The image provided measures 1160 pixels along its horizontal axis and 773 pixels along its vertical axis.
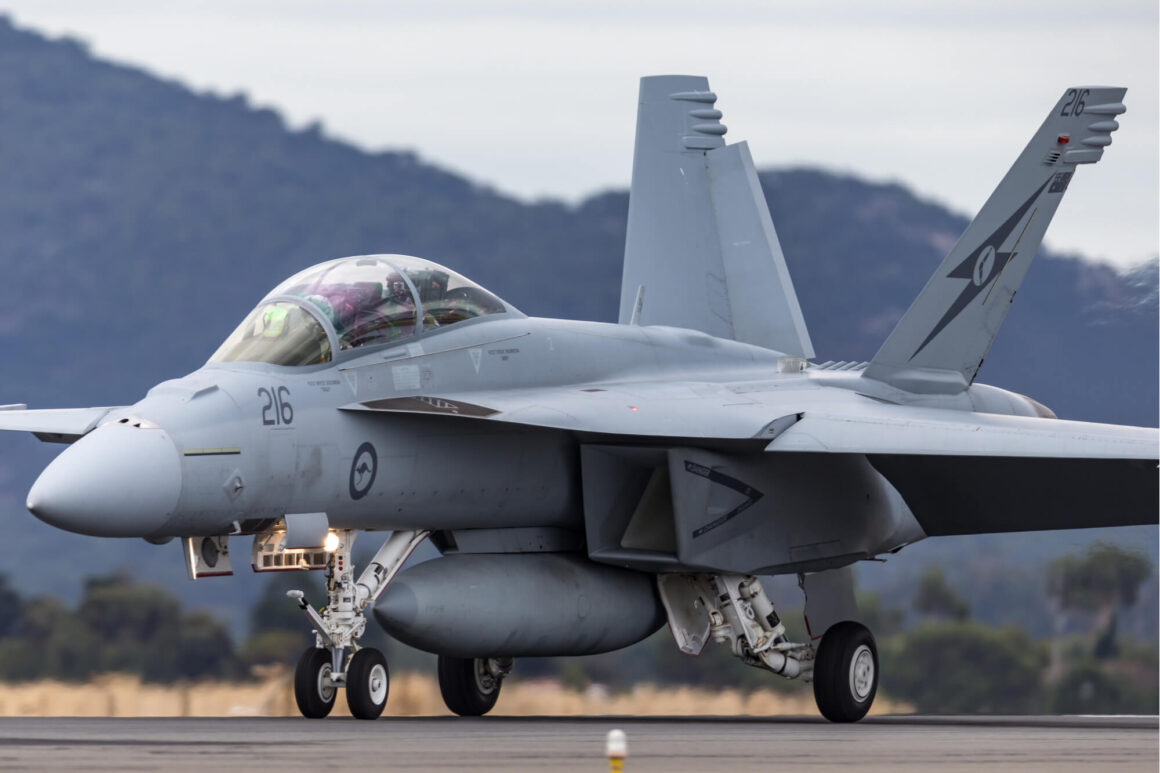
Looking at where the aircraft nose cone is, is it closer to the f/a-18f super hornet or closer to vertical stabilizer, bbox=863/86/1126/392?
the f/a-18f super hornet

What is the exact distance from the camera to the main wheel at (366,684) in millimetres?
11328

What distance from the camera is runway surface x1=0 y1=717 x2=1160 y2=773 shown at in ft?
27.3

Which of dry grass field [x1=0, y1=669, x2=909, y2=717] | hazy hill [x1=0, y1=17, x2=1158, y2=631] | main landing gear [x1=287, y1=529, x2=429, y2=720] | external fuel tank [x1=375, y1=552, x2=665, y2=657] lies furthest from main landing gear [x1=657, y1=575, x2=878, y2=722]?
hazy hill [x1=0, y1=17, x2=1158, y2=631]

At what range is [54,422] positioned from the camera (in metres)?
12.9

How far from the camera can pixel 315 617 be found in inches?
445

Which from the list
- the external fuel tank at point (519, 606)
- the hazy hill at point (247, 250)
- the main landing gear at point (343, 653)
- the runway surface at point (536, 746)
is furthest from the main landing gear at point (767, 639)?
the hazy hill at point (247, 250)

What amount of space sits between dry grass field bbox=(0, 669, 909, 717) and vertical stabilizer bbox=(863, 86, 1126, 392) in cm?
306

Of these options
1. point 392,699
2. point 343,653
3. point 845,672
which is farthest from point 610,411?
point 392,699

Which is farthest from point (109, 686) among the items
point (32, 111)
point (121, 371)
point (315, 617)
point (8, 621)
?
point (32, 111)

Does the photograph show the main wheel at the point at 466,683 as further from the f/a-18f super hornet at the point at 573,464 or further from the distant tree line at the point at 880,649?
the distant tree line at the point at 880,649

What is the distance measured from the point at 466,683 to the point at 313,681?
8.13ft

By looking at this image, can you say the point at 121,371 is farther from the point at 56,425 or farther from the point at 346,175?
the point at 56,425

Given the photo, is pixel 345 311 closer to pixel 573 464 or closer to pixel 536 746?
pixel 573 464

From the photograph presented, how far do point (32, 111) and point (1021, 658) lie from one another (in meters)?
34.2
